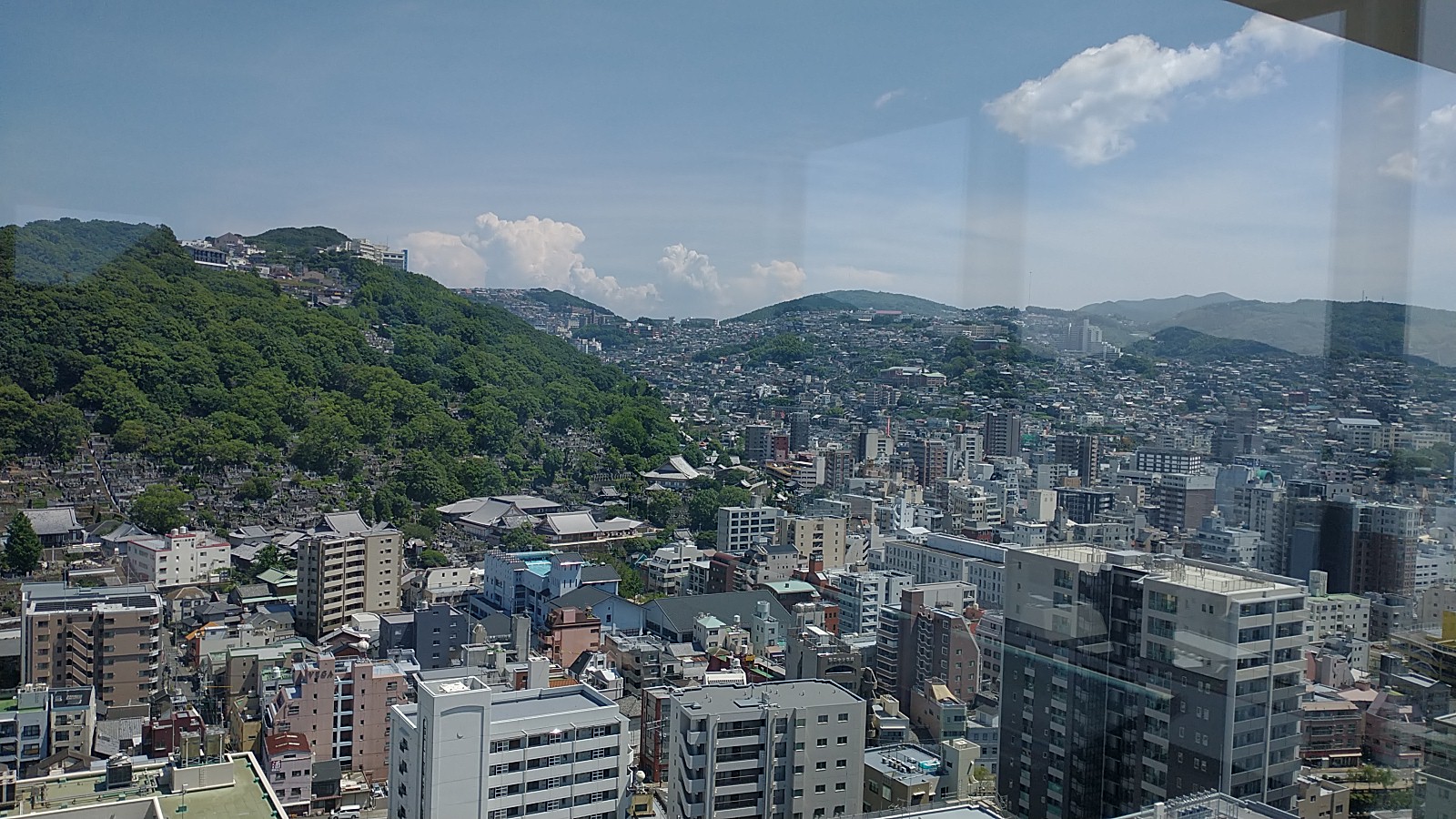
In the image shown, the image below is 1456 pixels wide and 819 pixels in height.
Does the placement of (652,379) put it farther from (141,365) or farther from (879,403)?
(141,365)

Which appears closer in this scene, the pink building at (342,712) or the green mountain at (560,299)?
the pink building at (342,712)

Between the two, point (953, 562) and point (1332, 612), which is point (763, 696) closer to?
point (1332, 612)

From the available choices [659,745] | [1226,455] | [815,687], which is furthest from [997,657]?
[659,745]

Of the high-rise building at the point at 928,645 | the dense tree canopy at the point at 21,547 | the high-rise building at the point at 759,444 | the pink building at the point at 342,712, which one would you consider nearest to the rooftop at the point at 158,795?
the pink building at the point at 342,712

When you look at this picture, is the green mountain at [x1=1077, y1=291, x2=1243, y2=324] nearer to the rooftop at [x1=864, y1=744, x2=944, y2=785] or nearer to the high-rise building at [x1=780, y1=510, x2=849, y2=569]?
the rooftop at [x1=864, y1=744, x2=944, y2=785]

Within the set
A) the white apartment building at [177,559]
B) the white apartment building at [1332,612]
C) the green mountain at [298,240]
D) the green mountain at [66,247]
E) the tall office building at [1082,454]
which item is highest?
the green mountain at [298,240]

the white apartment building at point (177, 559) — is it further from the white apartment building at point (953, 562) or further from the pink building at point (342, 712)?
the white apartment building at point (953, 562)
